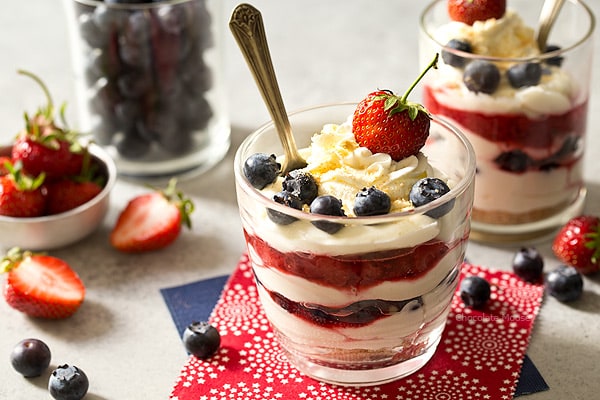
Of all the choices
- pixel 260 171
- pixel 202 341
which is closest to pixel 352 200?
pixel 260 171

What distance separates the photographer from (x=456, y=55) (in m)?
1.74

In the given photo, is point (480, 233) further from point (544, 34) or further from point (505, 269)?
point (544, 34)

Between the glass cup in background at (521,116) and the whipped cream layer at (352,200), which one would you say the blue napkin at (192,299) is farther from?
the glass cup in background at (521,116)

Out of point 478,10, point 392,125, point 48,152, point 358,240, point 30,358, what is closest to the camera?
point 358,240

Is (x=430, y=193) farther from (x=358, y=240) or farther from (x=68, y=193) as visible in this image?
(x=68, y=193)

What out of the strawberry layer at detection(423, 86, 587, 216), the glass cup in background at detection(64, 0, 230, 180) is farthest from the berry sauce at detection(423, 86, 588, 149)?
the glass cup in background at detection(64, 0, 230, 180)

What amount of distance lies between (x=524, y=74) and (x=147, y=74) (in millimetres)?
839

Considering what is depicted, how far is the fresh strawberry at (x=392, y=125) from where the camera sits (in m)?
1.41

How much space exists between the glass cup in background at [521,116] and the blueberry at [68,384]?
85 centimetres

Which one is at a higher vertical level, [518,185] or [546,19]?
[546,19]

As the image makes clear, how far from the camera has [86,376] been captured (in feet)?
5.08

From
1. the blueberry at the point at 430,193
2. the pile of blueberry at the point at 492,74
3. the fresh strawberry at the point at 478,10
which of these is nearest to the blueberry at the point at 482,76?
the pile of blueberry at the point at 492,74

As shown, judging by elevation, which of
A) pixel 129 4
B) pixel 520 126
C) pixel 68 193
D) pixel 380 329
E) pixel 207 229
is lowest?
pixel 207 229

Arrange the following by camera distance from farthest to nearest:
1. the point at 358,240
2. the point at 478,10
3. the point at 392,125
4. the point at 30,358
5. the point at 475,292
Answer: the point at 478,10, the point at 475,292, the point at 30,358, the point at 392,125, the point at 358,240
